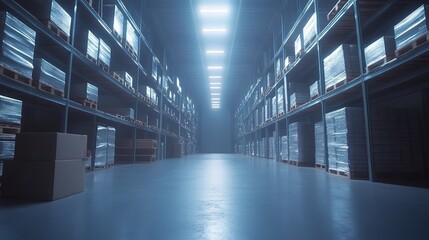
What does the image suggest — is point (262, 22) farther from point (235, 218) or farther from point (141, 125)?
point (235, 218)

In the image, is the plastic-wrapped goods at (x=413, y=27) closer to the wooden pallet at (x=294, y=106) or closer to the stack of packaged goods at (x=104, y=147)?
the wooden pallet at (x=294, y=106)

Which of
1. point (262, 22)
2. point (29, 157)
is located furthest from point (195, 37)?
point (29, 157)

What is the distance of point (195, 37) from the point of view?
1234 cm

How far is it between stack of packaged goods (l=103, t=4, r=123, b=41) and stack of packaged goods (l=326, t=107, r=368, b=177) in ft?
20.7

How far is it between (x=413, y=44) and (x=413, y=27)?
0.38 meters

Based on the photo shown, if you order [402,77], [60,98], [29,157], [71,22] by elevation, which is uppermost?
[71,22]

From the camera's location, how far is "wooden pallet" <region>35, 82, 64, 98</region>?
4116mm

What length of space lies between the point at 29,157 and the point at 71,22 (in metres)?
3.39

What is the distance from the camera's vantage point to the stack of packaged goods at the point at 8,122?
3.54 m

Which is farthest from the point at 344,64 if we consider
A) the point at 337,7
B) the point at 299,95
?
the point at 299,95

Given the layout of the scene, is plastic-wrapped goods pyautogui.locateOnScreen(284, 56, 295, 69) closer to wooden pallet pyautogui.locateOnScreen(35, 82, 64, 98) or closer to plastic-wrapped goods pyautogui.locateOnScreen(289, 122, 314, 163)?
plastic-wrapped goods pyautogui.locateOnScreen(289, 122, 314, 163)

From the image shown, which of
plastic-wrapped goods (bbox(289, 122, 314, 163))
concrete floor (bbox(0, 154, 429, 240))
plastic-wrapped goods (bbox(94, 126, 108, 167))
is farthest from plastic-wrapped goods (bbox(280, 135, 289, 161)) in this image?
plastic-wrapped goods (bbox(94, 126, 108, 167))

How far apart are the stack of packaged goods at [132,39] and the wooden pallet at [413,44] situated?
7.23 m

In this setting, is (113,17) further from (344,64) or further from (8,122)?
(344,64)
